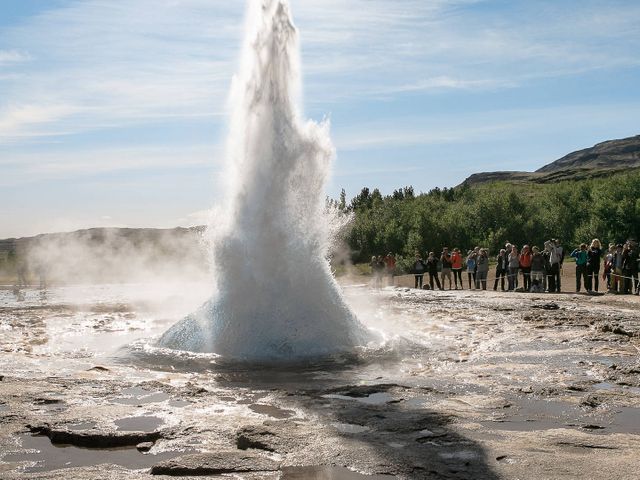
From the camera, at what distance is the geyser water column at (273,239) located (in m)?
10.6

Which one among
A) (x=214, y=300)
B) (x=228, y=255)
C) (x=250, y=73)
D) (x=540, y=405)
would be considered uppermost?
(x=250, y=73)

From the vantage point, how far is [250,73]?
12.1m

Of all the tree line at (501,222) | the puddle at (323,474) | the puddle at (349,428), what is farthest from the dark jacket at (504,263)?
the tree line at (501,222)

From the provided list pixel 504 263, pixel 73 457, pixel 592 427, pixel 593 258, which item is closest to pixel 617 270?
pixel 593 258

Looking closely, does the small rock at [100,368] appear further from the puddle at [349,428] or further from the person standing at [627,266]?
the person standing at [627,266]

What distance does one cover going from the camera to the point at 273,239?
1112 cm

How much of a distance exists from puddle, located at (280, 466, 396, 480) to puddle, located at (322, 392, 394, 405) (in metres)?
2.12

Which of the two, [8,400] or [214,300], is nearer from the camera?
[8,400]

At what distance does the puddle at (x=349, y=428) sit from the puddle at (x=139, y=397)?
2071 mm

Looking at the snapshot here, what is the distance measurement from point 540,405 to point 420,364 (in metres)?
2.61

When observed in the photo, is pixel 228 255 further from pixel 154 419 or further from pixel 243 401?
pixel 154 419

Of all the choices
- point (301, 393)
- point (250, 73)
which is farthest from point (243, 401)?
point (250, 73)

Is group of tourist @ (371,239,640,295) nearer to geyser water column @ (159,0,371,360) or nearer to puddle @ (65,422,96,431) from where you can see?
geyser water column @ (159,0,371,360)

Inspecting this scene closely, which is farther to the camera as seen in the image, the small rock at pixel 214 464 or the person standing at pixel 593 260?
the person standing at pixel 593 260
